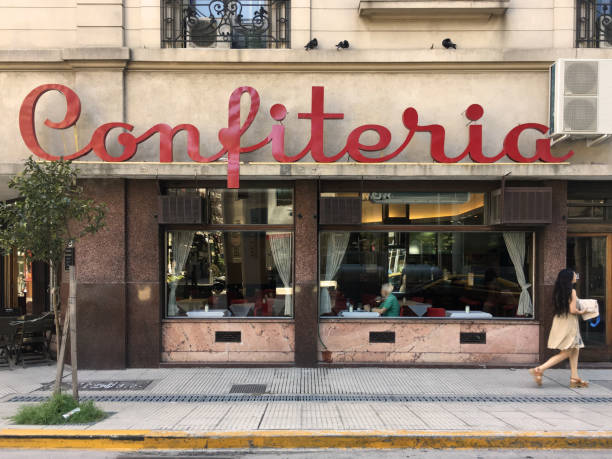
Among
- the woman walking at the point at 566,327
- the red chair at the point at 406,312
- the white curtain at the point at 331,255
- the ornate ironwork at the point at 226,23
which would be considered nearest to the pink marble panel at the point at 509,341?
the red chair at the point at 406,312

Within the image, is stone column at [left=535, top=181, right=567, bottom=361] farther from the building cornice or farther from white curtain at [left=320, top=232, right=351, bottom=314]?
white curtain at [left=320, top=232, right=351, bottom=314]

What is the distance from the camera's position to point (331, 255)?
9.70 m

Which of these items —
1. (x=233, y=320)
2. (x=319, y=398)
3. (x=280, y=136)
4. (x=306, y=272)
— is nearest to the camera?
(x=319, y=398)

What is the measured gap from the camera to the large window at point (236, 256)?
962 centimetres

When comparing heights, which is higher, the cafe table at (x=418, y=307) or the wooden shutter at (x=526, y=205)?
the wooden shutter at (x=526, y=205)

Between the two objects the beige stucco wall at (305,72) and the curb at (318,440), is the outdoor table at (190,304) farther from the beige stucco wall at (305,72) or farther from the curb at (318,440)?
the curb at (318,440)

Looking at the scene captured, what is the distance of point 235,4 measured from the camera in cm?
968

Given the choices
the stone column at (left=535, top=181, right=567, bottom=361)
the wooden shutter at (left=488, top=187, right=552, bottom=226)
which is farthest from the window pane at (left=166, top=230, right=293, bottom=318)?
the stone column at (left=535, top=181, right=567, bottom=361)

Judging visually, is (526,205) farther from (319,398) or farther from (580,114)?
(319,398)

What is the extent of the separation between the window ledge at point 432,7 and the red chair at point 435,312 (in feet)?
19.2

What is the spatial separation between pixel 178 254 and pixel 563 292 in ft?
23.3

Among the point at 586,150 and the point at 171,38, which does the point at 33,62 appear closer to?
the point at 171,38

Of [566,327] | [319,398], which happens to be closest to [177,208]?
[319,398]

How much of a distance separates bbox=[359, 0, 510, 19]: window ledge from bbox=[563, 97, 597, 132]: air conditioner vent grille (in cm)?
225
